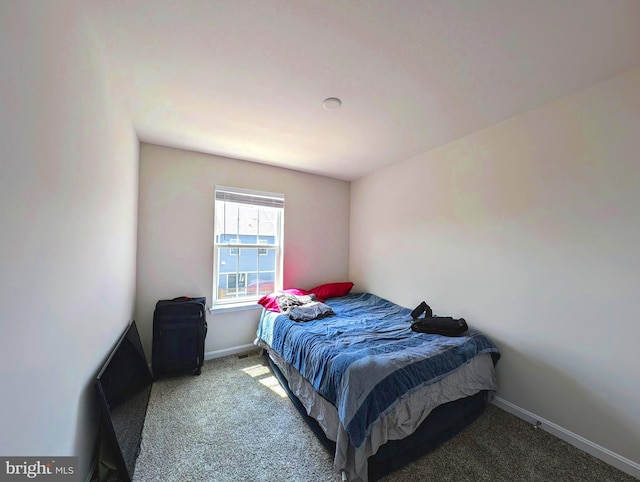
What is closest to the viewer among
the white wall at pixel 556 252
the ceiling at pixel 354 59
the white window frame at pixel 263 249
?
the ceiling at pixel 354 59

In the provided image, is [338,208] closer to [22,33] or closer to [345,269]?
[345,269]

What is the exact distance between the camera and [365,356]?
68.4 inches

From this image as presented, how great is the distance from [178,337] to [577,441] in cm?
341

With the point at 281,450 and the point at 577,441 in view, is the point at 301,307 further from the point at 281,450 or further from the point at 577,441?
the point at 577,441

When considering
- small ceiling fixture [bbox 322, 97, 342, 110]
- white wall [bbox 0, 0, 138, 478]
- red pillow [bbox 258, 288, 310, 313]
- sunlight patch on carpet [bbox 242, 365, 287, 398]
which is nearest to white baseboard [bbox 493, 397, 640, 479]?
sunlight patch on carpet [bbox 242, 365, 287, 398]

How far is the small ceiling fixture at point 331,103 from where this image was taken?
1888 millimetres

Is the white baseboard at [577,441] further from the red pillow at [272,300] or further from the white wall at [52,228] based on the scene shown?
the white wall at [52,228]

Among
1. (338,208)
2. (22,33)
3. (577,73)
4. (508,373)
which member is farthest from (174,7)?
(508,373)

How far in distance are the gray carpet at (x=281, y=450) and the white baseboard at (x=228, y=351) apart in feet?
2.32

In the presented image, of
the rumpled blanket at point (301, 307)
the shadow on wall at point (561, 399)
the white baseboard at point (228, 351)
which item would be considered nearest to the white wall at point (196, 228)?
the white baseboard at point (228, 351)

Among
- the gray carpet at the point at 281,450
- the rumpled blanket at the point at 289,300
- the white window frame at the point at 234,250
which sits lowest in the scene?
the gray carpet at the point at 281,450

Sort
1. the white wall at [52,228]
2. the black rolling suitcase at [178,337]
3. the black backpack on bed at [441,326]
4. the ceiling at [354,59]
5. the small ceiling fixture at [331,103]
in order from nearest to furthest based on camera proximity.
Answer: the white wall at [52,228]
the ceiling at [354,59]
the small ceiling fixture at [331,103]
the black backpack on bed at [441,326]
the black rolling suitcase at [178,337]

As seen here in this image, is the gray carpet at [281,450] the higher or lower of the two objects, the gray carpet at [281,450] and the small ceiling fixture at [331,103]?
the lower

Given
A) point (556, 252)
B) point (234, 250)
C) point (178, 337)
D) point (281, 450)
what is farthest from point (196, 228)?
point (556, 252)
